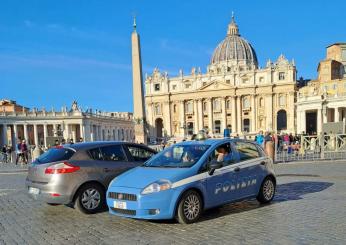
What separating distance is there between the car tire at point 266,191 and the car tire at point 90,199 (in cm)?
363

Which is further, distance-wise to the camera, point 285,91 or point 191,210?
point 285,91

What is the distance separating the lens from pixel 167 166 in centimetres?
649

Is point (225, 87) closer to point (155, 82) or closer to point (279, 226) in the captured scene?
point (155, 82)

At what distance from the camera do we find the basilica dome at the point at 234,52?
9856 cm

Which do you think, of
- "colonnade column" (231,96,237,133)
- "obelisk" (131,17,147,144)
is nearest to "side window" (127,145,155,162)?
"obelisk" (131,17,147,144)

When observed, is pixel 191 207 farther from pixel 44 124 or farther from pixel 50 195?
pixel 44 124

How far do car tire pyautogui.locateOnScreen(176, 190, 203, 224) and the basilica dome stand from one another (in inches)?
3735

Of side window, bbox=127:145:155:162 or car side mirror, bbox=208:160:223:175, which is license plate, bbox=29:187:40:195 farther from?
car side mirror, bbox=208:160:223:175

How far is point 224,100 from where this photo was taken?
83312 millimetres

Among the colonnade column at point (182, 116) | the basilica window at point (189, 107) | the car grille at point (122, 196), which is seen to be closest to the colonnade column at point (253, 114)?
the basilica window at point (189, 107)

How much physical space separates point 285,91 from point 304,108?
29045mm

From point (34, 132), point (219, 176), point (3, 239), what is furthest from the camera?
point (34, 132)

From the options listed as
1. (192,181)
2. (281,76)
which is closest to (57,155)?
(192,181)

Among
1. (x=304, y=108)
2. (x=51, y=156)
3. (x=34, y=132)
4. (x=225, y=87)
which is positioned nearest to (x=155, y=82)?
(x=225, y=87)
